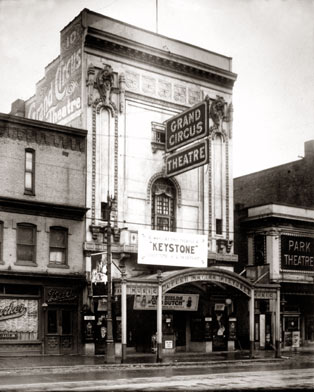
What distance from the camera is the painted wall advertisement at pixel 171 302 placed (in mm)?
33875

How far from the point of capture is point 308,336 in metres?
43.2

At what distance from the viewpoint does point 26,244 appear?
106 feet

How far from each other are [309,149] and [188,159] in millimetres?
19837

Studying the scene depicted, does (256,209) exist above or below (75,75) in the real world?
below

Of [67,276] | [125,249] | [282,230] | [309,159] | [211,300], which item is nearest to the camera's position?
[67,276]

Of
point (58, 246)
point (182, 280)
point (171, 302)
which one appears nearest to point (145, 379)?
point (182, 280)

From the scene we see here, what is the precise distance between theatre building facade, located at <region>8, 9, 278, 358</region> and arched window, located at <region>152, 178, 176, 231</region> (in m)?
0.06

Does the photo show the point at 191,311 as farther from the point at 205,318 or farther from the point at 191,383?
the point at 191,383

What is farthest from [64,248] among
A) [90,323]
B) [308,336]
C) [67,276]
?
[308,336]

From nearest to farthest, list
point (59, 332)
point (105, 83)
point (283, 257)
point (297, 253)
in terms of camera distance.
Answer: point (59, 332) < point (105, 83) < point (283, 257) < point (297, 253)

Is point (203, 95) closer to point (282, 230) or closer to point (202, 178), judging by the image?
point (202, 178)

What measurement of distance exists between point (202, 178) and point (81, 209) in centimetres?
883

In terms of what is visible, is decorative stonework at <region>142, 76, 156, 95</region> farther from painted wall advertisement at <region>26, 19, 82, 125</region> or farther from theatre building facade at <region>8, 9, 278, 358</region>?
painted wall advertisement at <region>26, 19, 82, 125</region>

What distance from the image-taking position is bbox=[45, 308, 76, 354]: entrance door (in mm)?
32312
